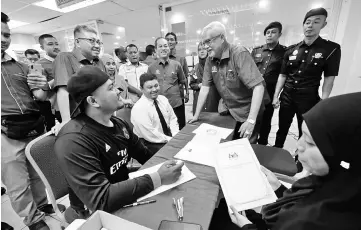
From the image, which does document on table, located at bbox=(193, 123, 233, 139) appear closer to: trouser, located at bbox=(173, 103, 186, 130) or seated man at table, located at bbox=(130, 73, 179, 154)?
seated man at table, located at bbox=(130, 73, 179, 154)

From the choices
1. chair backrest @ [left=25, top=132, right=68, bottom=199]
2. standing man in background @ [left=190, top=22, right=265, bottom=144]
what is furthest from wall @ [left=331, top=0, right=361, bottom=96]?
chair backrest @ [left=25, top=132, right=68, bottom=199]

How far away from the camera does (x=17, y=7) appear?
161 inches

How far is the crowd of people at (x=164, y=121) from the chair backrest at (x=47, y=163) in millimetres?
124

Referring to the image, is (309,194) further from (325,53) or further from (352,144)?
(325,53)

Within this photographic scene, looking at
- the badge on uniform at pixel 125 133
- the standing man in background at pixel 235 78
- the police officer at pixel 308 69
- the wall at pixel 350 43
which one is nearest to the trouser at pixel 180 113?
the standing man in background at pixel 235 78

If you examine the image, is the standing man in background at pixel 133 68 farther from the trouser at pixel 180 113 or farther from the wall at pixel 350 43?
the wall at pixel 350 43

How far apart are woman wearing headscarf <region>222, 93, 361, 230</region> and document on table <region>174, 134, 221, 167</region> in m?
0.49

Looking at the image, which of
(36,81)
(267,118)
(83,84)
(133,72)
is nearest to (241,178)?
(83,84)

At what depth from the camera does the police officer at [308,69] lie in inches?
75.9

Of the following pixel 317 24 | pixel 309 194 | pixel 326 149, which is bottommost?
pixel 309 194

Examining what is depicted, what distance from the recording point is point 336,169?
1.77 ft

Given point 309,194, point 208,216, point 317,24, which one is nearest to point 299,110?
point 317,24

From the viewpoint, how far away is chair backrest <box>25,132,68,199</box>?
3.17 feet

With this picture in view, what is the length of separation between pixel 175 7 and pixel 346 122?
15.9ft
